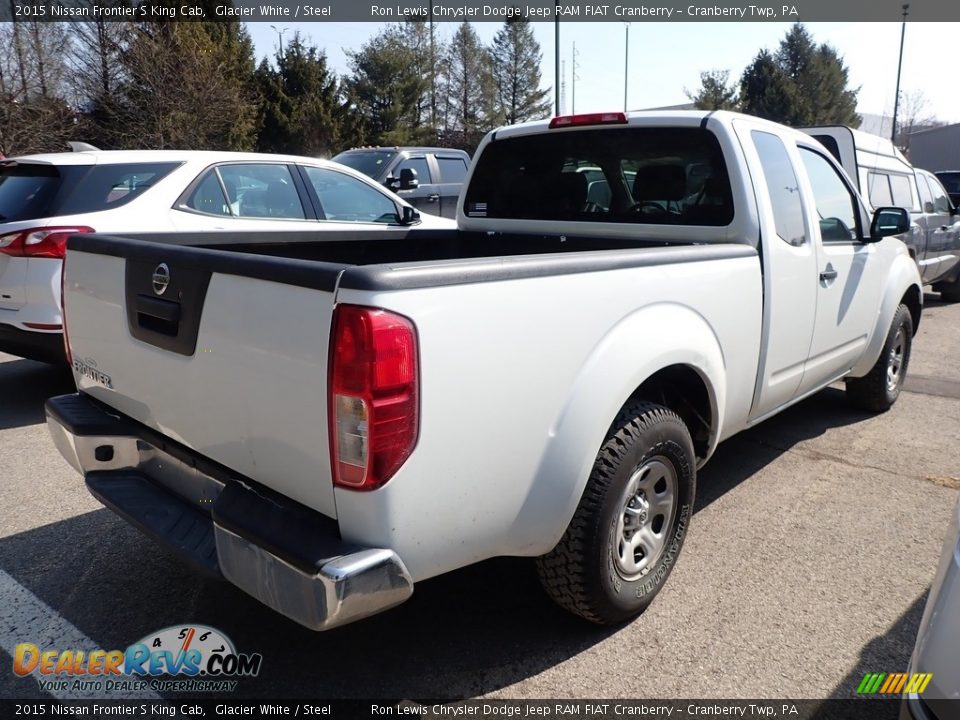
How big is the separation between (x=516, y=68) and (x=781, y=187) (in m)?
49.3

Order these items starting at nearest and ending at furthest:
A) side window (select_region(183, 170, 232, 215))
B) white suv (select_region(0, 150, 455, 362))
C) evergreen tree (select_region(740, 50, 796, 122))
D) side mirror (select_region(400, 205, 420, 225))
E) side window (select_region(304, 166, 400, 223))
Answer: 1. white suv (select_region(0, 150, 455, 362))
2. side window (select_region(183, 170, 232, 215))
3. side window (select_region(304, 166, 400, 223))
4. side mirror (select_region(400, 205, 420, 225))
5. evergreen tree (select_region(740, 50, 796, 122))

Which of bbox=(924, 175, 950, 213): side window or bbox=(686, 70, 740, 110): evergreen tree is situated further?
bbox=(686, 70, 740, 110): evergreen tree

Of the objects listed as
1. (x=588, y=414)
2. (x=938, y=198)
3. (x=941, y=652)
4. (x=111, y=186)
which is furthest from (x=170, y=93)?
(x=941, y=652)

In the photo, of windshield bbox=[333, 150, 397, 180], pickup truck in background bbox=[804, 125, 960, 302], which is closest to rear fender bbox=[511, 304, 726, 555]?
pickup truck in background bbox=[804, 125, 960, 302]

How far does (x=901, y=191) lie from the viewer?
10.1 meters

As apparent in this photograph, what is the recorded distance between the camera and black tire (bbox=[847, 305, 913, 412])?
17.0 ft

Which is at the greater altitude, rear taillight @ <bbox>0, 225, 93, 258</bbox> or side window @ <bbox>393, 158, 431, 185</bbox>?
side window @ <bbox>393, 158, 431, 185</bbox>

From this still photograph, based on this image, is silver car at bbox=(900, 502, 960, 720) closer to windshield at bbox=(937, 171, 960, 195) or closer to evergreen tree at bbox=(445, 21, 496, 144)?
windshield at bbox=(937, 171, 960, 195)

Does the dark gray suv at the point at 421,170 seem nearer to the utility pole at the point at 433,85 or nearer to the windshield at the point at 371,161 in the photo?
the windshield at the point at 371,161

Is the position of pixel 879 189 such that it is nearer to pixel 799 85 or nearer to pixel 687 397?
pixel 687 397

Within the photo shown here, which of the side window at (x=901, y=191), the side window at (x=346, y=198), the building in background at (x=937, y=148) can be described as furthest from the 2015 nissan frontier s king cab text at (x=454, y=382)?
the building in background at (x=937, y=148)

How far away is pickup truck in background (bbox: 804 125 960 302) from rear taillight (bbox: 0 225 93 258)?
7747mm

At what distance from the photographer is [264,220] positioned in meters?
6.04

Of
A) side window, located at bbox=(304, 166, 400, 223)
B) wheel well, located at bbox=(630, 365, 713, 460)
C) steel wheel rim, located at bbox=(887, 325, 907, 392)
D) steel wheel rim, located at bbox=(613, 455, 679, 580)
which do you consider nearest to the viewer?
steel wheel rim, located at bbox=(613, 455, 679, 580)
